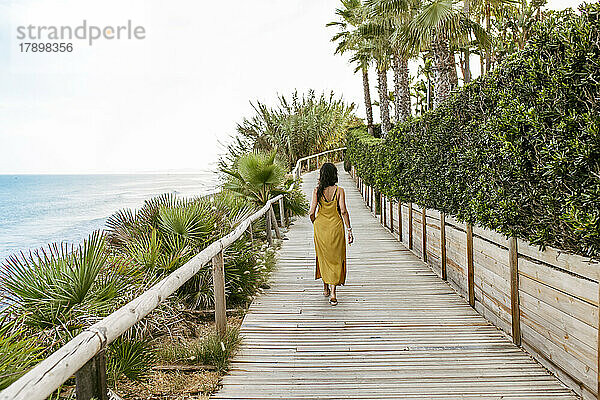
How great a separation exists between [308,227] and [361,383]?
10.2 meters

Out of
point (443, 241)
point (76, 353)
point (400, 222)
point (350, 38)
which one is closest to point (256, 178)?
point (400, 222)

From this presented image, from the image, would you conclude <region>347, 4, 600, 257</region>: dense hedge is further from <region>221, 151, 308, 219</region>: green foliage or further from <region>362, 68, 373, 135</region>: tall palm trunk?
<region>362, 68, 373, 135</region>: tall palm trunk

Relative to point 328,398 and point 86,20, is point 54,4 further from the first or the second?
point 328,398

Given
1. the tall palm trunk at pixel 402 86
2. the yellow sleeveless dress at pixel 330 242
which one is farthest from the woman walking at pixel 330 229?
the tall palm trunk at pixel 402 86

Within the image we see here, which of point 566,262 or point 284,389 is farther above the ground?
point 566,262

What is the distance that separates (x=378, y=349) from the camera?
491cm

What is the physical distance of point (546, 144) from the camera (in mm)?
3932

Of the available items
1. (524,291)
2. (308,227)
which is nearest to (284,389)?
(524,291)

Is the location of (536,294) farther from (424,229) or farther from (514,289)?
(424,229)

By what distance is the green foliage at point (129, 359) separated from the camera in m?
3.98

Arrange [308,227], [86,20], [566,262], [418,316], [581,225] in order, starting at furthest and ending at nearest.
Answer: [308,227] < [86,20] < [418,316] < [566,262] < [581,225]

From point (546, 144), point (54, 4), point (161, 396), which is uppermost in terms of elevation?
point (54, 4)

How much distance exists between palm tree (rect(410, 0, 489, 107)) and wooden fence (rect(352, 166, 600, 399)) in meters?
9.08

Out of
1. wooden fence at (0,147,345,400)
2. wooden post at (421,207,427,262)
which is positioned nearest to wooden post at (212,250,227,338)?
wooden fence at (0,147,345,400)
